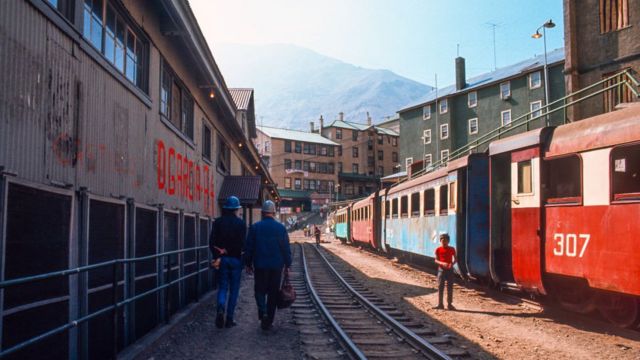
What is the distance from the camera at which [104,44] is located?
700 cm

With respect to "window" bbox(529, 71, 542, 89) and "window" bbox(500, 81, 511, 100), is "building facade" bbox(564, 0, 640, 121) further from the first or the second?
"window" bbox(500, 81, 511, 100)

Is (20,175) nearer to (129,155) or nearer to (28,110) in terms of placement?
(28,110)

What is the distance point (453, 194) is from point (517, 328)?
14.6ft

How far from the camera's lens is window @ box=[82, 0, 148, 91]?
644cm

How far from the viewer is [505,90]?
1911 inches

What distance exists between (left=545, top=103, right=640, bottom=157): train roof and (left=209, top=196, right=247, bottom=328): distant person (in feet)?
17.9

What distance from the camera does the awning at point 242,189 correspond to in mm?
17328

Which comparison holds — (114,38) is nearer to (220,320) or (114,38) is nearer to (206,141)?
(220,320)

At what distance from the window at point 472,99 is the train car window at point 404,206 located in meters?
35.0

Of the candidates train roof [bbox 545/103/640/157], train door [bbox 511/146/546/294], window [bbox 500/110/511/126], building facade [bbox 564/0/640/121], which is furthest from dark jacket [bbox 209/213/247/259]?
window [bbox 500/110/511/126]

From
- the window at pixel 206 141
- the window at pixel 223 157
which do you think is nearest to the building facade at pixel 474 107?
the window at pixel 223 157

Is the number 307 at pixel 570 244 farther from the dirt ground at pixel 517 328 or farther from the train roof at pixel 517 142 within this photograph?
the train roof at pixel 517 142

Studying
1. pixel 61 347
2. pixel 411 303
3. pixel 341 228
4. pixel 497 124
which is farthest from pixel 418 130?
pixel 61 347

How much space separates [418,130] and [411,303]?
1908 inches
